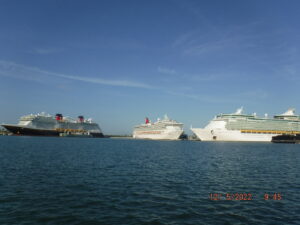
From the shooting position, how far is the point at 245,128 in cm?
12456

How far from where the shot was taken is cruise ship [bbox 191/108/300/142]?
12431 cm

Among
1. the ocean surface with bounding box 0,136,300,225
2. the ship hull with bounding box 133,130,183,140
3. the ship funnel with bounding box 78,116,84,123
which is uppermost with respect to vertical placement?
the ship funnel with bounding box 78,116,84,123

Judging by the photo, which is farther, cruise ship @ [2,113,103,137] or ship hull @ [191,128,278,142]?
cruise ship @ [2,113,103,137]

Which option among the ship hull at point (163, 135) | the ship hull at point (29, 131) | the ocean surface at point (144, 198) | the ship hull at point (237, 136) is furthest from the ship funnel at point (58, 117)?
the ocean surface at point (144, 198)

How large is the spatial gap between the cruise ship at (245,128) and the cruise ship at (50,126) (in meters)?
93.8

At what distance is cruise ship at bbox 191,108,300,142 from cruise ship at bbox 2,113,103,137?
308ft

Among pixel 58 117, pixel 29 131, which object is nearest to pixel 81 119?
pixel 58 117

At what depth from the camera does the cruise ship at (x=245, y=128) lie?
124 m

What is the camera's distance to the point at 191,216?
12664 mm

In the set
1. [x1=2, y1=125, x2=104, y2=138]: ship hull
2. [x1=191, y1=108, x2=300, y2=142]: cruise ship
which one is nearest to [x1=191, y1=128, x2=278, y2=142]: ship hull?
[x1=191, y1=108, x2=300, y2=142]: cruise ship

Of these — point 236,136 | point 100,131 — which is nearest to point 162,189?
point 236,136

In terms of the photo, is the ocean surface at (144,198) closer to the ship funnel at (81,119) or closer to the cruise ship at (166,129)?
the cruise ship at (166,129)

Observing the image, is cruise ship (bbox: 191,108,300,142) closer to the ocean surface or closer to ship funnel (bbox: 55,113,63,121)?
ship funnel (bbox: 55,113,63,121)

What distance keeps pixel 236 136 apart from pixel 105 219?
4838 inches
